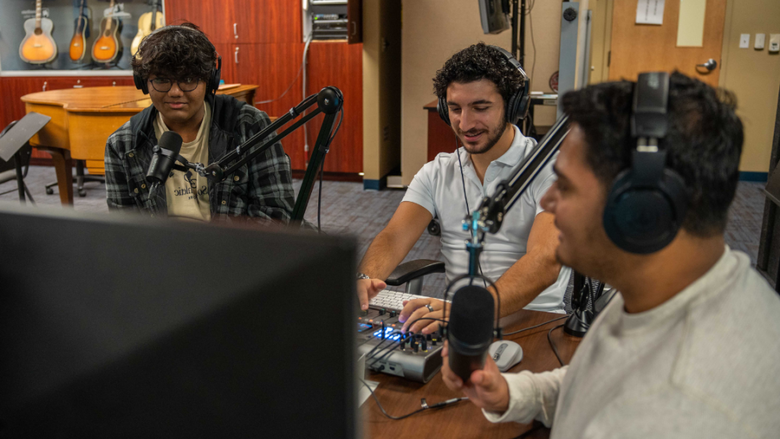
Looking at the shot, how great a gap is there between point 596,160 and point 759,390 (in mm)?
260

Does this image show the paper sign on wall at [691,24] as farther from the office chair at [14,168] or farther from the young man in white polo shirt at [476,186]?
the office chair at [14,168]

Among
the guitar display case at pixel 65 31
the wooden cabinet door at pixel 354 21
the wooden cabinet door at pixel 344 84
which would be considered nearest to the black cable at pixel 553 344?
the wooden cabinet door at pixel 354 21

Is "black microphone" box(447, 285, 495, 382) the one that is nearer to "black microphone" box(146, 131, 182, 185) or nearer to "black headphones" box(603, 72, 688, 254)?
"black headphones" box(603, 72, 688, 254)

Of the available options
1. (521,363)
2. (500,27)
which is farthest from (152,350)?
(500,27)

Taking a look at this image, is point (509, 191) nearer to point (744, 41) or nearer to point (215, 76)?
point (215, 76)

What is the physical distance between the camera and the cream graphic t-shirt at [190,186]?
166cm

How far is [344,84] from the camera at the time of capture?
4996 mm

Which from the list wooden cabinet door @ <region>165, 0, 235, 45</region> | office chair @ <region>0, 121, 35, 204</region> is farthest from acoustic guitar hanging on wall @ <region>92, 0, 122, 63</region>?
office chair @ <region>0, 121, 35, 204</region>

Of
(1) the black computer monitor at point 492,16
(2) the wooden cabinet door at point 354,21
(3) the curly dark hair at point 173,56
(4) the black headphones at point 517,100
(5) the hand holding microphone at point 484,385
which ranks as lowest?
(5) the hand holding microphone at point 484,385

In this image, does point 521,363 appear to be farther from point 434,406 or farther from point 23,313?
point 23,313

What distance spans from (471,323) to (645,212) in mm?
247

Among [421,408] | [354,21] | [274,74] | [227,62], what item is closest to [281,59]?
[274,74]

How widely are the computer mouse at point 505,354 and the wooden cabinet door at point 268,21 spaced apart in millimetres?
4356

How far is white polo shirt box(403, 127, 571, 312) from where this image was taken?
1588mm
